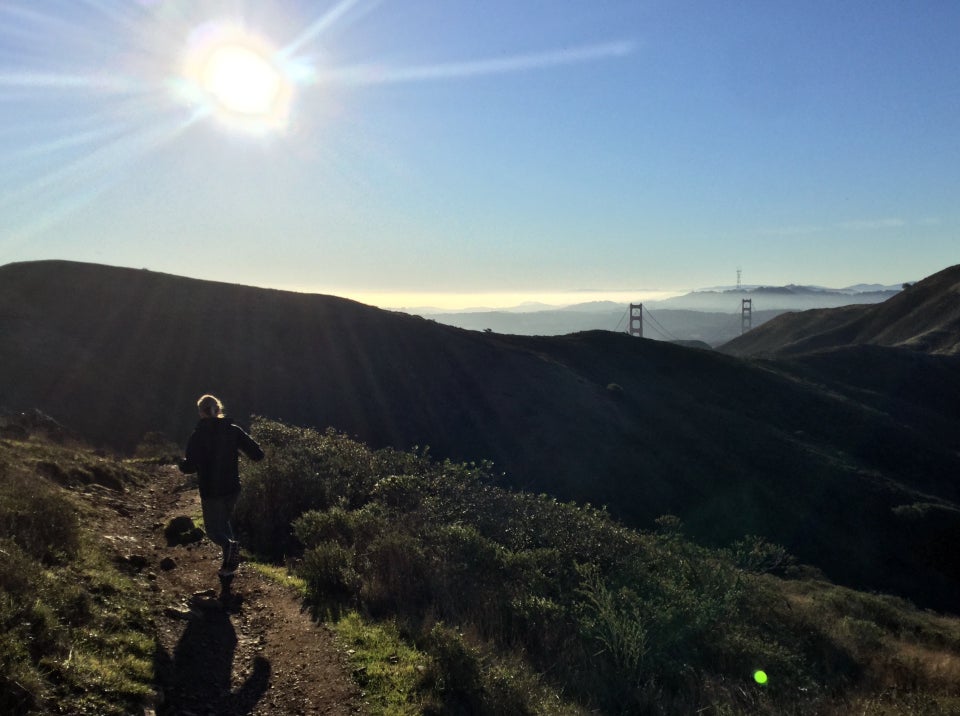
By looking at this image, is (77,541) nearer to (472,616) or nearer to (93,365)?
(472,616)

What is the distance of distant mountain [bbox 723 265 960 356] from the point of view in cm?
6944

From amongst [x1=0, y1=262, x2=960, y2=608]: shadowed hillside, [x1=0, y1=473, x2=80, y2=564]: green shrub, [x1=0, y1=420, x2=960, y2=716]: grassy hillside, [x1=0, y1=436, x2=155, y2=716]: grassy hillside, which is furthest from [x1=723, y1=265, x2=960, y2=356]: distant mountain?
[x1=0, y1=436, x2=155, y2=716]: grassy hillside

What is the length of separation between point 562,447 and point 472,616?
80.9ft

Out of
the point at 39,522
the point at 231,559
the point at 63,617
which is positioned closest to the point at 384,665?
the point at 63,617

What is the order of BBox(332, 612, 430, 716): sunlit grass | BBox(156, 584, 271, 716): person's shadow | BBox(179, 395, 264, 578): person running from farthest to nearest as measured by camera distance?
BBox(179, 395, 264, 578): person running < BBox(332, 612, 430, 716): sunlit grass < BBox(156, 584, 271, 716): person's shadow

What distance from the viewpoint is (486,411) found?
1270 inches

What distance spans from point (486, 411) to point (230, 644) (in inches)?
1070

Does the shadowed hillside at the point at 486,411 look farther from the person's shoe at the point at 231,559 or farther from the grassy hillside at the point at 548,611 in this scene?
the person's shoe at the point at 231,559

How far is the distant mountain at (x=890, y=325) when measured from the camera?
69.4 meters

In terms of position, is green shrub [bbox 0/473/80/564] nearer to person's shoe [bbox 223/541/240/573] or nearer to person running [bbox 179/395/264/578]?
person running [bbox 179/395/264/578]

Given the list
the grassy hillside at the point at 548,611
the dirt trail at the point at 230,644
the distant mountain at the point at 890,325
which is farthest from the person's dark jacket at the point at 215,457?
the distant mountain at the point at 890,325

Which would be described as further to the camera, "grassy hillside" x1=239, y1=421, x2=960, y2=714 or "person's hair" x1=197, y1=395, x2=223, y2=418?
"person's hair" x1=197, y1=395, x2=223, y2=418

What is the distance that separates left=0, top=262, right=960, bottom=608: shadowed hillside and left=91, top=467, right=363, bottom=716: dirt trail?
14.0m

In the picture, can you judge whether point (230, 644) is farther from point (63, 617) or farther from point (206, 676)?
point (63, 617)
